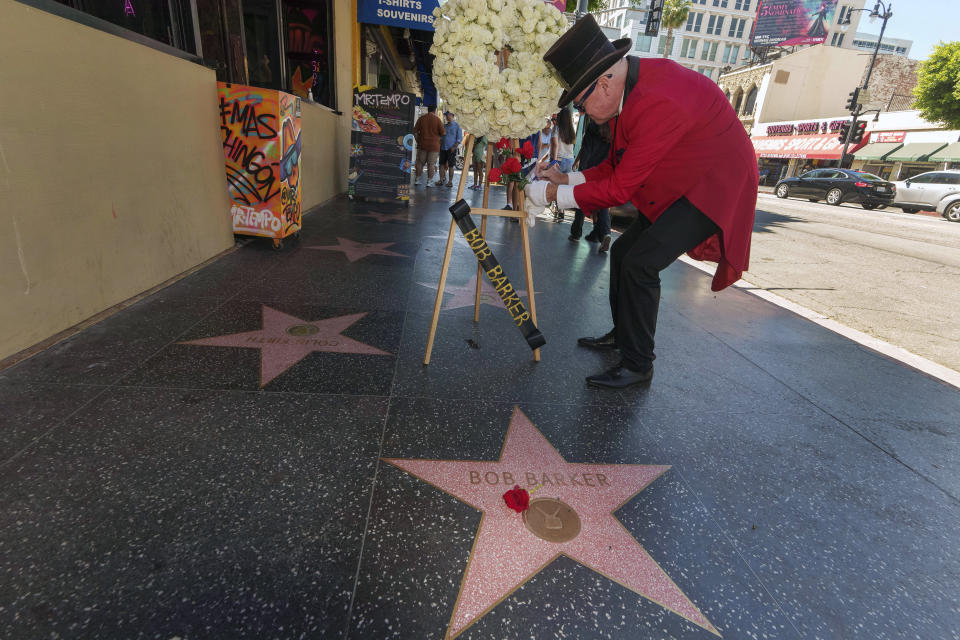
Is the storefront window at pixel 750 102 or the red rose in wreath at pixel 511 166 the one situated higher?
the storefront window at pixel 750 102

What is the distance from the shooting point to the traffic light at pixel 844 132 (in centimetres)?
2904

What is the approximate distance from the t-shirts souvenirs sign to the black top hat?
6.51 meters

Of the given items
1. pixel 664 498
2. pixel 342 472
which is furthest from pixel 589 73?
pixel 342 472

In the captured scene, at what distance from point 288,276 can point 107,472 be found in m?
2.48

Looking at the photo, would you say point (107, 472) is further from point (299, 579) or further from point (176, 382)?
point (299, 579)

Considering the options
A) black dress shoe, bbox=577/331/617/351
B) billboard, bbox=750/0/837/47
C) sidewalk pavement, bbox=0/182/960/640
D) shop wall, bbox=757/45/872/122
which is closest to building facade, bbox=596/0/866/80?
billboard, bbox=750/0/837/47

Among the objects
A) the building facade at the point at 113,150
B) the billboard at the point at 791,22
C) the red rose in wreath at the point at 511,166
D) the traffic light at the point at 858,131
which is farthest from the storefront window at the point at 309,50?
the billboard at the point at 791,22

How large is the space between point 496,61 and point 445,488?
6.70 ft

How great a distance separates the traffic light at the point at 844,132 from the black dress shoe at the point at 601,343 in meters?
35.7

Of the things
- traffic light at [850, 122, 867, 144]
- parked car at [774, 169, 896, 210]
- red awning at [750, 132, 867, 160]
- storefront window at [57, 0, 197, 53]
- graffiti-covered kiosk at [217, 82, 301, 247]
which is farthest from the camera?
red awning at [750, 132, 867, 160]

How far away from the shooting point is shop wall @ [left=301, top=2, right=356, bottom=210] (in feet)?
22.1

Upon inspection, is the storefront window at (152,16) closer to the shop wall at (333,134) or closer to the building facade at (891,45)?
the shop wall at (333,134)

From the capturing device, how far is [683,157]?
2266mm

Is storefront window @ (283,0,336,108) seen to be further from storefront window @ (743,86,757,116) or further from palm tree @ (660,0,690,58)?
palm tree @ (660,0,690,58)
